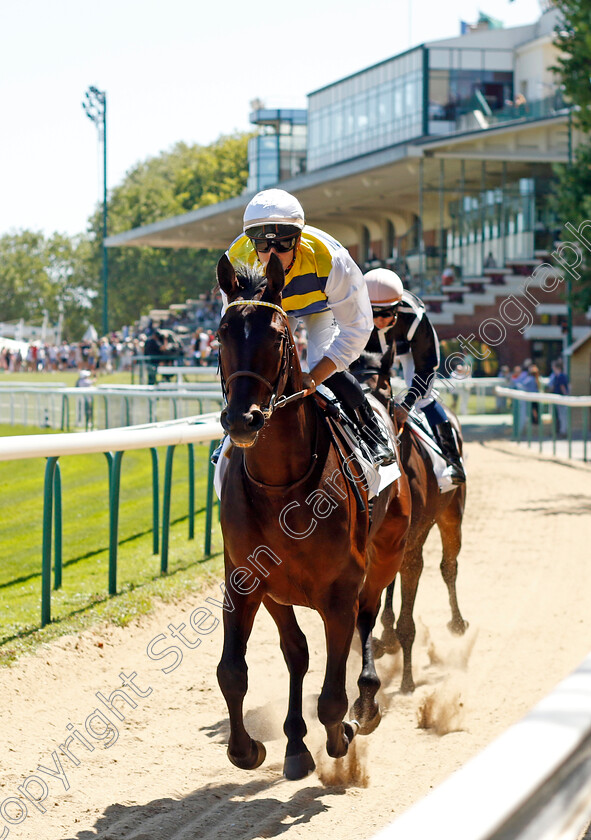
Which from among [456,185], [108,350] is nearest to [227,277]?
[456,185]

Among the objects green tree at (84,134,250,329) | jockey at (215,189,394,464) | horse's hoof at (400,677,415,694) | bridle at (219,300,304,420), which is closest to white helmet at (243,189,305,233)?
jockey at (215,189,394,464)

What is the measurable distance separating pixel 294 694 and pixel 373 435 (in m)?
1.15

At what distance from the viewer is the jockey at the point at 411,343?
5207 mm

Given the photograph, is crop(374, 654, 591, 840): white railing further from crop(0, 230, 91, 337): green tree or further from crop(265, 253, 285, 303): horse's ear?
crop(0, 230, 91, 337): green tree

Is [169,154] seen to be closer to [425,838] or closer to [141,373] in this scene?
[141,373]

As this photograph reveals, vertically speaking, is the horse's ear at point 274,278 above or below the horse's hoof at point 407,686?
above

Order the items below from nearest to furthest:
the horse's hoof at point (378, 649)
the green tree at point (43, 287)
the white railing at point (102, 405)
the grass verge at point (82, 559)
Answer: the grass verge at point (82, 559) < the horse's hoof at point (378, 649) < the white railing at point (102, 405) < the green tree at point (43, 287)

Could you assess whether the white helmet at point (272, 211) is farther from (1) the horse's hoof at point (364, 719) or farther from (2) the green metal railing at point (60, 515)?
(1) the horse's hoof at point (364, 719)

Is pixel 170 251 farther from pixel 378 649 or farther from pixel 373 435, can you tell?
pixel 373 435

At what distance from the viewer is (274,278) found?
3307mm

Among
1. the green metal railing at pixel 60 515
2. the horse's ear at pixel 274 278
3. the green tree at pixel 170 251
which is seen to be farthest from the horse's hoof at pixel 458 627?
the green tree at pixel 170 251

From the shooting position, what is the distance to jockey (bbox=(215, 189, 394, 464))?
3.59 metres

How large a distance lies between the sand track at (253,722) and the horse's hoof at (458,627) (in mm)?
49

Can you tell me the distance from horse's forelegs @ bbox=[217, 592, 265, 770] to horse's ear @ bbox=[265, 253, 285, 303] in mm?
1045
